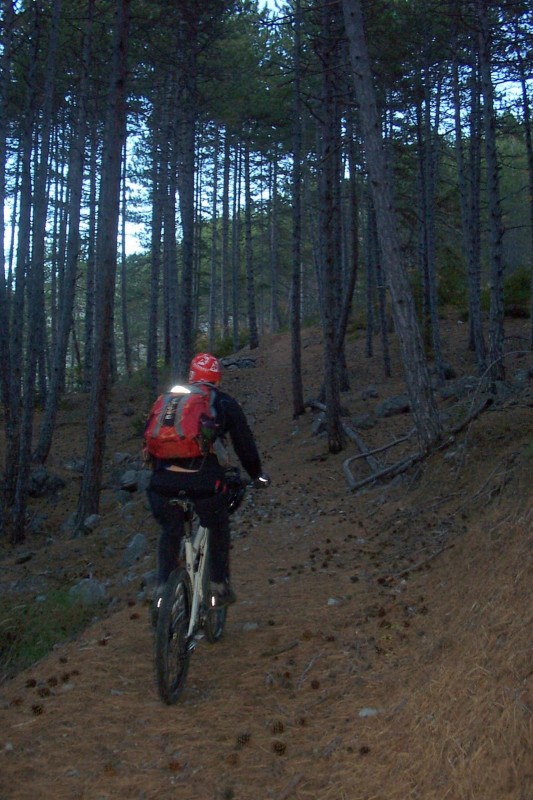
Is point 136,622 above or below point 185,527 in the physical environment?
below

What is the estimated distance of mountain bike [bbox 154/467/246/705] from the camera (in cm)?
412

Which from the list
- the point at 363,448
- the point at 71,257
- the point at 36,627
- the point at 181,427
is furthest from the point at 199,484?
the point at 71,257

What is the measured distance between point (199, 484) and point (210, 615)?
122 cm

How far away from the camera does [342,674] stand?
4.54 metres

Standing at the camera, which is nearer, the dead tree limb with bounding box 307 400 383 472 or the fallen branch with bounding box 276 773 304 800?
the fallen branch with bounding box 276 773 304 800

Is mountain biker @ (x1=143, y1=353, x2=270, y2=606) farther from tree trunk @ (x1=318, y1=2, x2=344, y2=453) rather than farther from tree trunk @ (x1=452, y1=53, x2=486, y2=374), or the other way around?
tree trunk @ (x1=452, y1=53, x2=486, y2=374)

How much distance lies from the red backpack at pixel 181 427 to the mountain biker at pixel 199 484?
0.30 feet

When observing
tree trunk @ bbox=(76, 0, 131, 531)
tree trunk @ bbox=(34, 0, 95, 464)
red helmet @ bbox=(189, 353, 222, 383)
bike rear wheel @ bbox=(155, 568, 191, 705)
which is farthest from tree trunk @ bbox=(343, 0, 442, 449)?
tree trunk @ bbox=(34, 0, 95, 464)

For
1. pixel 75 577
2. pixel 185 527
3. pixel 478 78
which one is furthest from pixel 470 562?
pixel 478 78

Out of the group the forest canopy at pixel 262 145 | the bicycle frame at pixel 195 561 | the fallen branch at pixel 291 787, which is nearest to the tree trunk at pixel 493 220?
the forest canopy at pixel 262 145

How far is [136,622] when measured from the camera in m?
6.01

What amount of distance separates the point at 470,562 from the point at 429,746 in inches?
88.6

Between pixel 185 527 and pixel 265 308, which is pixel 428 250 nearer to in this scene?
pixel 185 527

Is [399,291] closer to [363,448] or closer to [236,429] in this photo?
[363,448]
